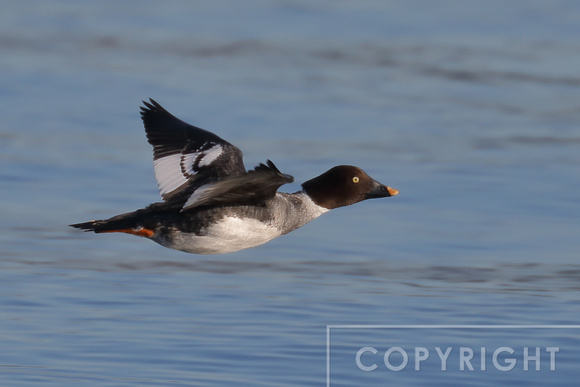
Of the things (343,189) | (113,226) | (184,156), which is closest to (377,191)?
(343,189)

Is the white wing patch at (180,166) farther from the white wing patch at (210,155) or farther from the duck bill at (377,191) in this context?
the duck bill at (377,191)

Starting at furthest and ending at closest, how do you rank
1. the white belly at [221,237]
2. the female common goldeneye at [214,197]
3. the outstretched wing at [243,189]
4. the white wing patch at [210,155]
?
the white wing patch at [210,155], the white belly at [221,237], the female common goldeneye at [214,197], the outstretched wing at [243,189]

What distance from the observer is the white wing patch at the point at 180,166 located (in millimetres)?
9773

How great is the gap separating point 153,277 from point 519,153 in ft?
23.2

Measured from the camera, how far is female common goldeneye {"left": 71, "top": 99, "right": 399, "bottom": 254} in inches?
348

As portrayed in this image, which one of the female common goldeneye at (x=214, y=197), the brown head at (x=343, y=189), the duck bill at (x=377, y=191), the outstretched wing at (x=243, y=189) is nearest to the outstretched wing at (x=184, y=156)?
the female common goldeneye at (x=214, y=197)

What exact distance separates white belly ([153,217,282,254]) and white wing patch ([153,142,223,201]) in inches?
27.6

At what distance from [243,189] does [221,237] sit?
42 cm

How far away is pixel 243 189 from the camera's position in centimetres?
888

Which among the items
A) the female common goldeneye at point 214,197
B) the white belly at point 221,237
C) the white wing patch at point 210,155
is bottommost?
the white belly at point 221,237

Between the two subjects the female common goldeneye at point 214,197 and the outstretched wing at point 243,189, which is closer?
the outstretched wing at point 243,189

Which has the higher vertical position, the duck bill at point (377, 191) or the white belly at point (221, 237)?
the duck bill at point (377, 191)

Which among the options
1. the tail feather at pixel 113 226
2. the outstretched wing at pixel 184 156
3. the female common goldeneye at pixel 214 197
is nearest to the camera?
the tail feather at pixel 113 226

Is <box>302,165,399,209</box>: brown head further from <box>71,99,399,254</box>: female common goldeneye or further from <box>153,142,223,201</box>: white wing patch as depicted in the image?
<box>153,142,223,201</box>: white wing patch
